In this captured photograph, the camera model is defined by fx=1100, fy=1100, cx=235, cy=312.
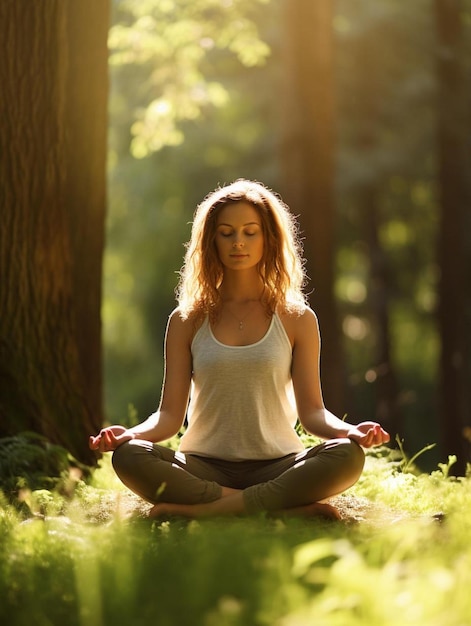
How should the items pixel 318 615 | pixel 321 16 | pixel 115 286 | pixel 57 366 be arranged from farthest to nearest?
pixel 115 286 < pixel 321 16 < pixel 57 366 < pixel 318 615

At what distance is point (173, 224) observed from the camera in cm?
2575

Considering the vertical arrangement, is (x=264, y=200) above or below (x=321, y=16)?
below

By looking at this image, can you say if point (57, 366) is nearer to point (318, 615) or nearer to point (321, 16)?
point (318, 615)

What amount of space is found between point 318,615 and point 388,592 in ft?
0.63

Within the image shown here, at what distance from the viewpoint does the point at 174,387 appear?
5613mm

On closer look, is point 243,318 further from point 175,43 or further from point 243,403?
point 175,43

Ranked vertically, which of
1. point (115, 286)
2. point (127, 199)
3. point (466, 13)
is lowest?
point (115, 286)

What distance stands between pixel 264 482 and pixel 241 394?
0.46 metres

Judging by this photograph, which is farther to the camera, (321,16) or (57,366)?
(321,16)

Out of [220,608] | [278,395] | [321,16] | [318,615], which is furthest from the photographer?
[321,16]

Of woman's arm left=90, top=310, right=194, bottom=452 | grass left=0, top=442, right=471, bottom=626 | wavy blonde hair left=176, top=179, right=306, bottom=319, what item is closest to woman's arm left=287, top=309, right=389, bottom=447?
wavy blonde hair left=176, top=179, right=306, bottom=319

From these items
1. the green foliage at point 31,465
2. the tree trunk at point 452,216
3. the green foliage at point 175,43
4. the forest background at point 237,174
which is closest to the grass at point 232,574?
the green foliage at point 31,465

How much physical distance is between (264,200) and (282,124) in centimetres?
741

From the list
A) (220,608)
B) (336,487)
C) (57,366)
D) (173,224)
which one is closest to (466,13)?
(173,224)
